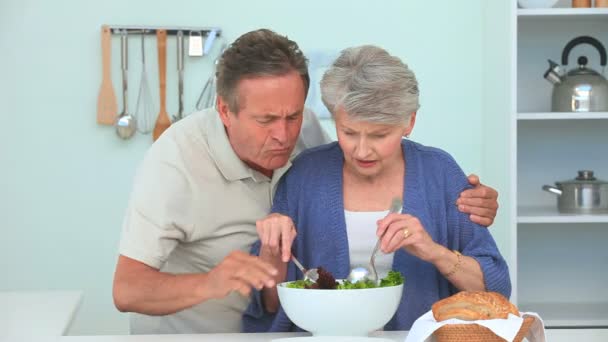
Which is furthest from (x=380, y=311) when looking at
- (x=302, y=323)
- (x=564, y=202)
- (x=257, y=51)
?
(x=564, y=202)

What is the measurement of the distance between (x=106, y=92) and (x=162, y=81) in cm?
20

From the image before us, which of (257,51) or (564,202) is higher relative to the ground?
(257,51)

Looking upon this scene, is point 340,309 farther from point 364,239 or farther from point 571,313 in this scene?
point 571,313

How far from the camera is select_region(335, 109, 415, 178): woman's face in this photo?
78.3 inches

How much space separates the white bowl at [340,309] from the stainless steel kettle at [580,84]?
6.27 ft

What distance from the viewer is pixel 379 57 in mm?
2006

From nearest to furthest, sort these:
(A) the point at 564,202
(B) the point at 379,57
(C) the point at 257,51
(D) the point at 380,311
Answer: (D) the point at 380,311 < (B) the point at 379,57 < (C) the point at 257,51 < (A) the point at 564,202

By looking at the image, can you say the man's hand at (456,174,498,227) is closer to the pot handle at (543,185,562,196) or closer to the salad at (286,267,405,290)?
the salad at (286,267,405,290)

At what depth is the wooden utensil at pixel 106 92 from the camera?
142 inches

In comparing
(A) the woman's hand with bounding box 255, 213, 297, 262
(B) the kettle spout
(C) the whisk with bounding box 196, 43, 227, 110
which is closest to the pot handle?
(B) the kettle spout

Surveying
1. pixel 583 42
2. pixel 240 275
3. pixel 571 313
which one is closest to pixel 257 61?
pixel 240 275

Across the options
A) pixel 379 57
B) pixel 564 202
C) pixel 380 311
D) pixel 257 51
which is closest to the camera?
pixel 380 311

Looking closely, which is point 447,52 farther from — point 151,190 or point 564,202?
point 151,190

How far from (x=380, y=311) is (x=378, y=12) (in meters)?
2.10
